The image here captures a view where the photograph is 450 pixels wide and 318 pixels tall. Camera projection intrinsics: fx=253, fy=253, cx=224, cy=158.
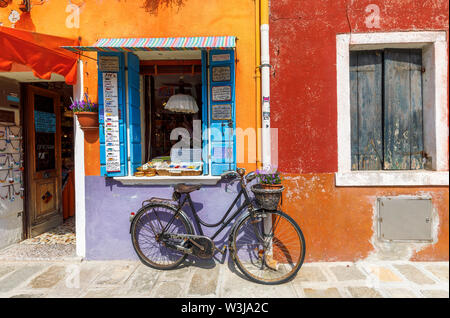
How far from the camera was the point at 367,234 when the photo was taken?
3.58 metres

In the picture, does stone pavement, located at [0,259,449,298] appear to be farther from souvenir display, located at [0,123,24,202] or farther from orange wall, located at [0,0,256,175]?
orange wall, located at [0,0,256,175]

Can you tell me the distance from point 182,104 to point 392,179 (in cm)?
328

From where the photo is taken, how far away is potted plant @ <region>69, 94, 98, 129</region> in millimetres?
3580

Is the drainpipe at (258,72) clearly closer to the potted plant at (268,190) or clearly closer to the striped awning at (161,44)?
the striped awning at (161,44)

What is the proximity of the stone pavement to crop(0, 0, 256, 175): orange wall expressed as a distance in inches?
56.6

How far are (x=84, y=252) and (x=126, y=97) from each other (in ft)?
7.88

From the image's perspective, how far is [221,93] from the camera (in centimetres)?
359

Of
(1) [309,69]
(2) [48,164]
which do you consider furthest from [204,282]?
(2) [48,164]

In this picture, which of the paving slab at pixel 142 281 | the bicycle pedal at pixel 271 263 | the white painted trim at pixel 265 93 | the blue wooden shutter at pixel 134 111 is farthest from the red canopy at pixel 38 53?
the bicycle pedal at pixel 271 263

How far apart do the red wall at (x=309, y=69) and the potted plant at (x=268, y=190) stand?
484mm

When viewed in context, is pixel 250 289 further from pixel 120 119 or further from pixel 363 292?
pixel 120 119

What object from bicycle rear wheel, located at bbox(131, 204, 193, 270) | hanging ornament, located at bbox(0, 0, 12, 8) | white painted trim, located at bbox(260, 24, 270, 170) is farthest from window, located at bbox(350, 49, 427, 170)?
Answer: hanging ornament, located at bbox(0, 0, 12, 8)

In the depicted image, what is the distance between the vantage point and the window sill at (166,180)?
11.7ft

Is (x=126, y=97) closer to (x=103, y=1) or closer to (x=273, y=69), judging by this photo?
(x=103, y=1)
